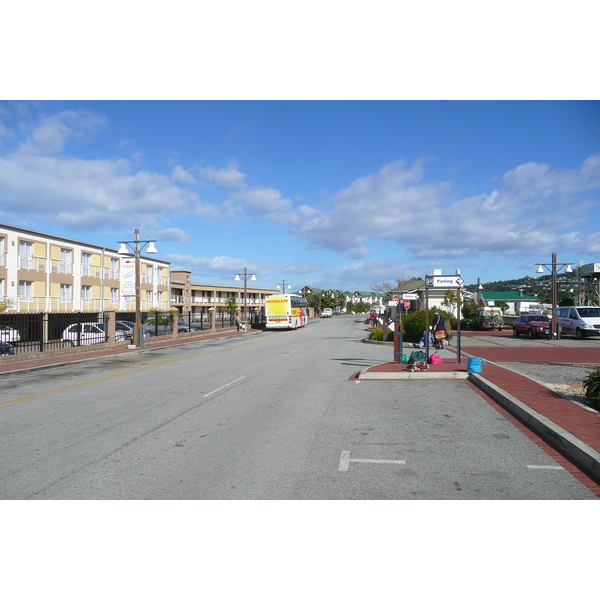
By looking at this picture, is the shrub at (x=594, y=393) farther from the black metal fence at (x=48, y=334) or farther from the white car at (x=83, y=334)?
the white car at (x=83, y=334)

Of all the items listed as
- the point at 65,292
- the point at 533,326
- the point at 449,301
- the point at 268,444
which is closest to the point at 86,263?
the point at 65,292

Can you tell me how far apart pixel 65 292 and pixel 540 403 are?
4278 centimetres

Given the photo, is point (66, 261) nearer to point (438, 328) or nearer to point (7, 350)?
point (7, 350)

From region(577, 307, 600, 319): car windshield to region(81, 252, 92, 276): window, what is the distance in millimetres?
40472

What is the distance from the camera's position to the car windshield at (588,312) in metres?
28.7

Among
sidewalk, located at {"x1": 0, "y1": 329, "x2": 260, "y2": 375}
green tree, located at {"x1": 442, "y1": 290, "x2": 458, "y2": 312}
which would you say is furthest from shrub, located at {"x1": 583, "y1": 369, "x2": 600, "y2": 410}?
green tree, located at {"x1": 442, "y1": 290, "x2": 458, "y2": 312}

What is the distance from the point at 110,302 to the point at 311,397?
4441 cm

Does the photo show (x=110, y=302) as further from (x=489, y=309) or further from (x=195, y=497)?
(x=195, y=497)

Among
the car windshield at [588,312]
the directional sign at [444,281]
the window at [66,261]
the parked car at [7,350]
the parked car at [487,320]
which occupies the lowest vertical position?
the parked car at [7,350]

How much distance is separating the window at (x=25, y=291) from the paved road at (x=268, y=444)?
29.9 metres

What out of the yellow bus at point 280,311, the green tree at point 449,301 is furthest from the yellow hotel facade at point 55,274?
the green tree at point 449,301

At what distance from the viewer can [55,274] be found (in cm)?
4194

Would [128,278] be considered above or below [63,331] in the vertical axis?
above

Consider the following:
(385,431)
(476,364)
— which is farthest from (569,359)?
(385,431)
